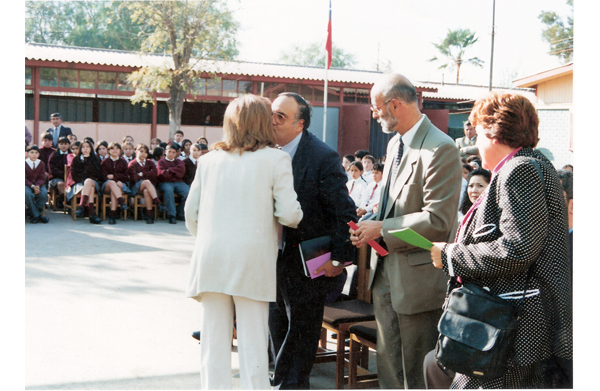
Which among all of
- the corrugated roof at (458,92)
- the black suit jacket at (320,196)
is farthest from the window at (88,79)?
the black suit jacket at (320,196)

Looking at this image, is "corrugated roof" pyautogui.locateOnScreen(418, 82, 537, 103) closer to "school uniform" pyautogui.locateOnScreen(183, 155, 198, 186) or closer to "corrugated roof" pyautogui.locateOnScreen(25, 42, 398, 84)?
"corrugated roof" pyautogui.locateOnScreen(25, 42, 398, 84)

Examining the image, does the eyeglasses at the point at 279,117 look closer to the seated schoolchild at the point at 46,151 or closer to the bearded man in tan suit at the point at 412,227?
the bearded man in tan suit at the point at 412,227

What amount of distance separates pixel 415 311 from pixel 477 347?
777 mm

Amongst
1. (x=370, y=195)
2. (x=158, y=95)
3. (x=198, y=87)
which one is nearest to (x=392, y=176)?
(x=370, y=195)

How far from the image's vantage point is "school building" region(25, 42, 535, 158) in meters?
16.5

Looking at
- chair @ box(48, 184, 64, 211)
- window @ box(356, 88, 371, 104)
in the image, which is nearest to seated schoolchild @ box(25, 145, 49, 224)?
chair @ box(48, 184, 64, 211)

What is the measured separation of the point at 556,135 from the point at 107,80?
41.9ft

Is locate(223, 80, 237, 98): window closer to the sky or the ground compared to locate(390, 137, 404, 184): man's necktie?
closer to the sky

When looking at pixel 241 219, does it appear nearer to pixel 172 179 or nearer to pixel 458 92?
pixel 172 179

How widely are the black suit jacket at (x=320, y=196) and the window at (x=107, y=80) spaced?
1567cm

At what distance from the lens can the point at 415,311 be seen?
8.78 feet

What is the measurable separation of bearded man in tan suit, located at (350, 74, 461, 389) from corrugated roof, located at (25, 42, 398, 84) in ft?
44.5

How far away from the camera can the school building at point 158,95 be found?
1655cm

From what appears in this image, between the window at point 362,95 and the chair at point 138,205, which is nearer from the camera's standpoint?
the chair at point 138,205
